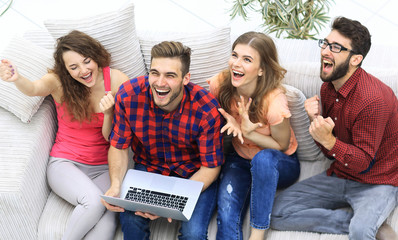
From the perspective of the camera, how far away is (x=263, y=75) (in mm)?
2428

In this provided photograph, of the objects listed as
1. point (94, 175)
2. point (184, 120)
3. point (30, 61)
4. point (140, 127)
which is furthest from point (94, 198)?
point (30, 61)

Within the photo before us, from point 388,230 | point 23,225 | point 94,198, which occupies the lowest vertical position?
point 23,225

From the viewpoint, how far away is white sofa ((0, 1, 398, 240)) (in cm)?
244

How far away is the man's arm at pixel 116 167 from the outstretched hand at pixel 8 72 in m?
0.52

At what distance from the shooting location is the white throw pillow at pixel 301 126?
2475mm

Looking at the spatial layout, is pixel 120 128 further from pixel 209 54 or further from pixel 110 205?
pixel 209 54

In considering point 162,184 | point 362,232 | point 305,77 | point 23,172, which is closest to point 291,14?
point 305,77

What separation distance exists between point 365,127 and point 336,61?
0.95ft

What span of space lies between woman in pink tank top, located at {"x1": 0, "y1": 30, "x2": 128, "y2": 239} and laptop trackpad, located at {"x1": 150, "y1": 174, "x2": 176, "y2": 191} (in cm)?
22

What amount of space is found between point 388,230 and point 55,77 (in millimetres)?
1574

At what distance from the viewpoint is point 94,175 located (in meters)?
2.61

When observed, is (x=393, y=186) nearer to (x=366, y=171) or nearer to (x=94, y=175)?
(x=366, y=171)

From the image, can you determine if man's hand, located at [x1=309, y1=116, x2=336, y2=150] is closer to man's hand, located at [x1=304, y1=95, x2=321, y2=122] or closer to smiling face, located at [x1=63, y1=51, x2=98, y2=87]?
man's hand, located at [x1=304, y1=95, x2=321, y2=122]

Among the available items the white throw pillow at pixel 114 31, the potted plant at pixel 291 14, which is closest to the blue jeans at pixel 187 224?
the white throw pillow at pixel 114 31
